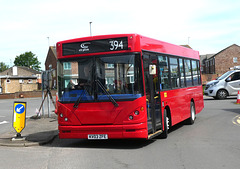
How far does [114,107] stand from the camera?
922cm

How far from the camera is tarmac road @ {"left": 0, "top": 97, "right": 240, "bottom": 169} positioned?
742 cm

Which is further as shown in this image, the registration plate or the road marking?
the road marking

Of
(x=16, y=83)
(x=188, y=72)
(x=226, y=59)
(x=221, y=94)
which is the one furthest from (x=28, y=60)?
(x=188, y=72)

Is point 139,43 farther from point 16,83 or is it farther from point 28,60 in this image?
point 28,60

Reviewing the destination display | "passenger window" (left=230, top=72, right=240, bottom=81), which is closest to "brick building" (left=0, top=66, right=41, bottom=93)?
"passenger window" (left=230, top=72, right=240, bottom=81)

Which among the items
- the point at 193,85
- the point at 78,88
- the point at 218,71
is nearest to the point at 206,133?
the point at 193,85

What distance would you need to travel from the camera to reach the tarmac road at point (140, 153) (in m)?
7.42

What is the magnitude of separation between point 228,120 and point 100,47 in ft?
26.0

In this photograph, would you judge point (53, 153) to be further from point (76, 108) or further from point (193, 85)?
point (193, 85)

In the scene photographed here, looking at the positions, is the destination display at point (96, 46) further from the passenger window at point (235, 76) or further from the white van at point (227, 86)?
the passenger window at point (235, 76)

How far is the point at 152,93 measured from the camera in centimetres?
1014

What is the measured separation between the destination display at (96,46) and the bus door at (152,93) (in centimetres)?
77

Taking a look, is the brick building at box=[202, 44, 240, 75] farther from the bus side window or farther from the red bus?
the red bus

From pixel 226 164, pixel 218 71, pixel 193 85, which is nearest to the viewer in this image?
pixel 226 164
